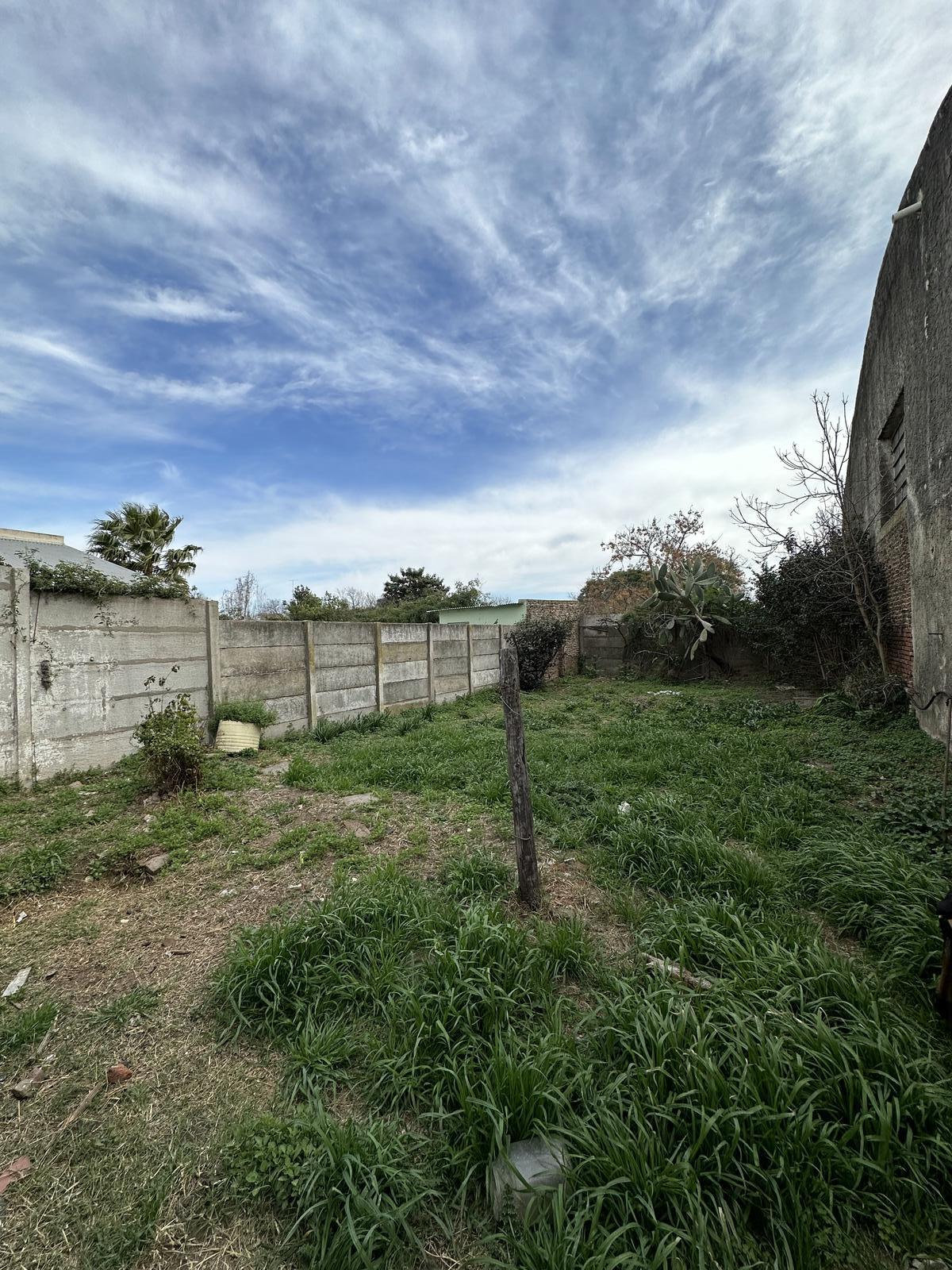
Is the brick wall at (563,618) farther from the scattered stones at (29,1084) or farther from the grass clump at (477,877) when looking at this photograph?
the scattered stones at (29,1084)

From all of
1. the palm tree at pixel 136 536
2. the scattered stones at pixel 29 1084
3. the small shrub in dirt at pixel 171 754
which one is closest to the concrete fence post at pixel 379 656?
the small shrub in dirt at pixel 171 754

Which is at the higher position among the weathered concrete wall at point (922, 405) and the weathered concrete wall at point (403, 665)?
the weathered concrete wall at point (922, 405)

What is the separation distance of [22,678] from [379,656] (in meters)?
4.14

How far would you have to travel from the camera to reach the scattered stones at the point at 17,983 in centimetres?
195

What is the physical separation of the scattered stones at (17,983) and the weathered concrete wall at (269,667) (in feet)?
12.0

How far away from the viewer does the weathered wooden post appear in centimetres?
238

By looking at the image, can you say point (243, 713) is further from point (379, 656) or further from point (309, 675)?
point (379, 656)

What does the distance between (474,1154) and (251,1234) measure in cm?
53

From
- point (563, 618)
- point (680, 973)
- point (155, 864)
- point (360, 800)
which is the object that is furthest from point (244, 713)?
point (563, 618)

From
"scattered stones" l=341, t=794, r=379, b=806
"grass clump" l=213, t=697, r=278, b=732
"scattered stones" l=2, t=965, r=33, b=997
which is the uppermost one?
"grass clump" l=213, t=697, r=278, b=732

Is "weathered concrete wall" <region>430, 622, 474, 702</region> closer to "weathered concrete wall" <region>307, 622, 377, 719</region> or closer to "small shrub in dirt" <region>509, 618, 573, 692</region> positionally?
"small shrub in dirt" <region>509, 618, 573, 692</region>

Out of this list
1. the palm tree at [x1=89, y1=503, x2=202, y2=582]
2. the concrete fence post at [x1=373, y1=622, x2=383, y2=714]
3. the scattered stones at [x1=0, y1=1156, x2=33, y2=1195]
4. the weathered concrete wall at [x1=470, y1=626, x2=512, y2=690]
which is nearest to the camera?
the scattered stones at [x1=0, y1=1156, x2=33, y2=1195]

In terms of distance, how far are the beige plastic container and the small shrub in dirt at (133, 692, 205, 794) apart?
1.10m

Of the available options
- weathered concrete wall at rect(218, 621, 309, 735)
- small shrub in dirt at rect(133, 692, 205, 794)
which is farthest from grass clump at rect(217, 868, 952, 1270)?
weathered concrete wall at rect(218, 621, 309, 735)
